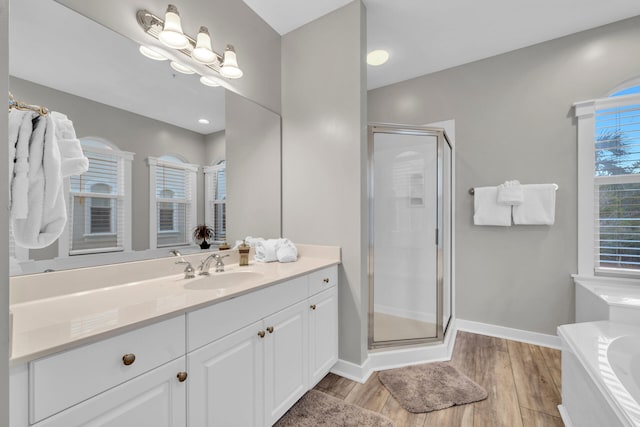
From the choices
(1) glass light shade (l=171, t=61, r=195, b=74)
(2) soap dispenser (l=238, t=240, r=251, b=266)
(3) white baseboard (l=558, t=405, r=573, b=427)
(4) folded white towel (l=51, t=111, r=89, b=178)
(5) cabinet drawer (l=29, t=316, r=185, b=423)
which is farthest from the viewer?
(2) soap dispenser (l=238, t=240, r=251, b=266)

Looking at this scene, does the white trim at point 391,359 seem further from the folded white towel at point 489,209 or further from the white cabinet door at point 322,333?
the folded white towel at point 489,209

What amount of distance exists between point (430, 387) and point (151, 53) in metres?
2.67

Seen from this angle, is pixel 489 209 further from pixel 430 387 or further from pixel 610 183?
pixel 430 387

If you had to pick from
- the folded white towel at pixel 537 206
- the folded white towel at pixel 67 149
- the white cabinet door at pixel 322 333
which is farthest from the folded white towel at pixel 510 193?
the folded white towel at pixel 67 149

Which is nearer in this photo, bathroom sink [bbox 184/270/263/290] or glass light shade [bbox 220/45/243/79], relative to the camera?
bathroom sink [bbox 184/270/263/290]

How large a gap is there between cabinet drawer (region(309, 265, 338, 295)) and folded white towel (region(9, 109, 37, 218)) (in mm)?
1306

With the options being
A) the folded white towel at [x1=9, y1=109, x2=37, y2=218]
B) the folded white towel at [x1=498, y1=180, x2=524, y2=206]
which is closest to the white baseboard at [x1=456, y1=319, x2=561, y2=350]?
the folded white towel at [x1=498, y1=180, x2=524, y2=206]

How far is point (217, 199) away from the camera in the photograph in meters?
1.86

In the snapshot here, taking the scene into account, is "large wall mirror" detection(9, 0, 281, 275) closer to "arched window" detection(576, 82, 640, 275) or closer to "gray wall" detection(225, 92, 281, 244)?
"gray wall" detection(225, 92, 281, 244)

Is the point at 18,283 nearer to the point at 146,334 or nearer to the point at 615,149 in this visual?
the point at 146,334

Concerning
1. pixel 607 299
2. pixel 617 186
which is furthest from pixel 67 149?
pixel 617 186

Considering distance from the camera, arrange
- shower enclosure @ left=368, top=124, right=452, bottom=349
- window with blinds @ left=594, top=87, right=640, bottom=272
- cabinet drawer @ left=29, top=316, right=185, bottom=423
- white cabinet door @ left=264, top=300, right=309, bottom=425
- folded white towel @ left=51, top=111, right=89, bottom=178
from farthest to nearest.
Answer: shower enclosure @ left=368, top=124, right=452, bottom=349 < window with blinds @ left=594, top=87, right=640, bottom=272 < white cabinet door @ left=264, top=300, right=309, bottom=425 < folded white towel @ left=51, top=111, right=89, bottom=178 < cabinet drawer @ left=29, top=316, right=185, bottom=423

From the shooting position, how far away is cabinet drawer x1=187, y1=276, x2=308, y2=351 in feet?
3.44

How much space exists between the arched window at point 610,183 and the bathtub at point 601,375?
2.53 feet
